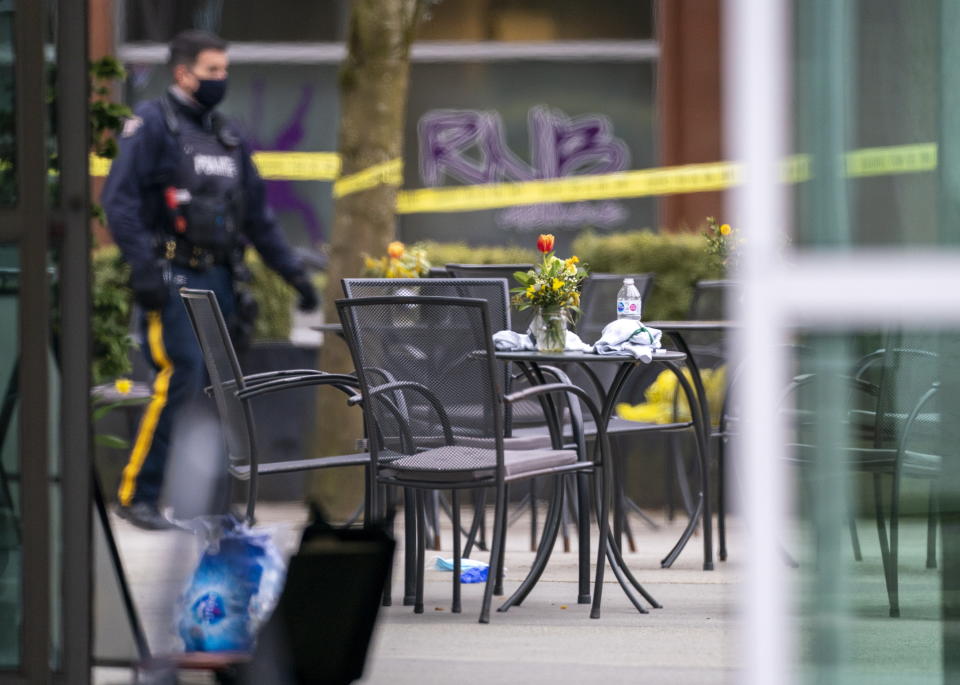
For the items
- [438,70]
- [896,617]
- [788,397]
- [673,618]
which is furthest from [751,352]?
[438,70]

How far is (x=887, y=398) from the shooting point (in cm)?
246

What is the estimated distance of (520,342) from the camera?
530 cm

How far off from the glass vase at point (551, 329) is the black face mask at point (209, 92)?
104 inches

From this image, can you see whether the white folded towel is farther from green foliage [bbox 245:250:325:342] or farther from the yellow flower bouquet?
green foliage [bbox 245:250:325:342]

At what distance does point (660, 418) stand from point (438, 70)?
652cm

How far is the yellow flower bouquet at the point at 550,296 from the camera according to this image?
206 inches

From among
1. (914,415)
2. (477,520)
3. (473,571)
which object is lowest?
(473,571)

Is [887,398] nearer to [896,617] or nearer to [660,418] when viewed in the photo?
[896,617]

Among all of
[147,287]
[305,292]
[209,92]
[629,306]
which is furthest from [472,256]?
[629,306]

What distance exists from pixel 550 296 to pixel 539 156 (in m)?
7.99

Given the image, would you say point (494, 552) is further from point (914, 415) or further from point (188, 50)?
point (188, 50)

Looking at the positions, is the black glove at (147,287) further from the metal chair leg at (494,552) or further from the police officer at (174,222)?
the metal chair leg at (494,552)

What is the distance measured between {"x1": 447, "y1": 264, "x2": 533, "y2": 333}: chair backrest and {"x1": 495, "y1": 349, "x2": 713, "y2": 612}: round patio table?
404 millimetres

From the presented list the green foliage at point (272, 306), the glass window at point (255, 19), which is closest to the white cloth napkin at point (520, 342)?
the green foliage at point (272, 306)
